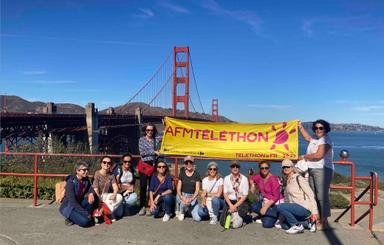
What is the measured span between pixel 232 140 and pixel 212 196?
138 centimetres

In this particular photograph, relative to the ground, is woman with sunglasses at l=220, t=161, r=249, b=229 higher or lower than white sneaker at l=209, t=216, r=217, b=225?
higher

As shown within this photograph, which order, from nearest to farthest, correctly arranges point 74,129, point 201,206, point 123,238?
point 123,238, point 201,206, point 74,129

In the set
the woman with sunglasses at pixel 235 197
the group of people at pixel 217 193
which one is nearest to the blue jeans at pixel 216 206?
the group of people at pixel 217 193

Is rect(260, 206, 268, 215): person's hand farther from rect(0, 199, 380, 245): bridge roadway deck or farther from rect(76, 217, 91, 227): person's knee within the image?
rect(76, 217, 91, 227): person's knee

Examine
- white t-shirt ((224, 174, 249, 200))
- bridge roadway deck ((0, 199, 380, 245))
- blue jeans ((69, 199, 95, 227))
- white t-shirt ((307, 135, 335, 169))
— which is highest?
white t-shirt ((307, 135, 335, 169))

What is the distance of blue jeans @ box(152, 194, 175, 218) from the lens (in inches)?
231

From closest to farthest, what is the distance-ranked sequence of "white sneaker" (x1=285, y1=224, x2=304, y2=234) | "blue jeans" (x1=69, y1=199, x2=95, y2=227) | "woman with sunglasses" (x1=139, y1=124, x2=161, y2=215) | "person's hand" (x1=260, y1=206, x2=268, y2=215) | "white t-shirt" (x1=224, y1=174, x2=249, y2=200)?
1. "white sneaker" (x1=285, y1=224, x2=304, y2=234)
2. "blue jeans" (x1=69, y1=199, x2=95, y2=227)
3. "person's hand" (x1=260, y1=206, x2=268, y2=215)
4. "white t-shirt" (x1=224, y1=174, x2=249, y2=200)
5. "woman with sunglasses" (x1=139, y1=124, x2=161, y2=215)

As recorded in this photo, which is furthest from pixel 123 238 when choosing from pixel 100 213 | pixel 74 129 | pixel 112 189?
pixel 74 129

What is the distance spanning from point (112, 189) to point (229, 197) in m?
1.82

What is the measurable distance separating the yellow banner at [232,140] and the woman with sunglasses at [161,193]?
0.83 m

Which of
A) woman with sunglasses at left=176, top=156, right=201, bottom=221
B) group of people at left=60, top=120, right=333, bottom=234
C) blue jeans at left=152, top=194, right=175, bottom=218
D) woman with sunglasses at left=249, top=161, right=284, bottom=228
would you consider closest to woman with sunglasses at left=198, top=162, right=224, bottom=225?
group of people at left=60, top=120, right=333, bottom=234

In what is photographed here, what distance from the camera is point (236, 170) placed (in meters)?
5.68

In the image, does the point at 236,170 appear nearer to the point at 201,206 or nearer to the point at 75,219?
the point at 201,206

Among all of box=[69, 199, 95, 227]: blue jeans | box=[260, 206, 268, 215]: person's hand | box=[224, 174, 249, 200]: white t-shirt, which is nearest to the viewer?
box=[69, 199, 95, 227]: blue jeans
